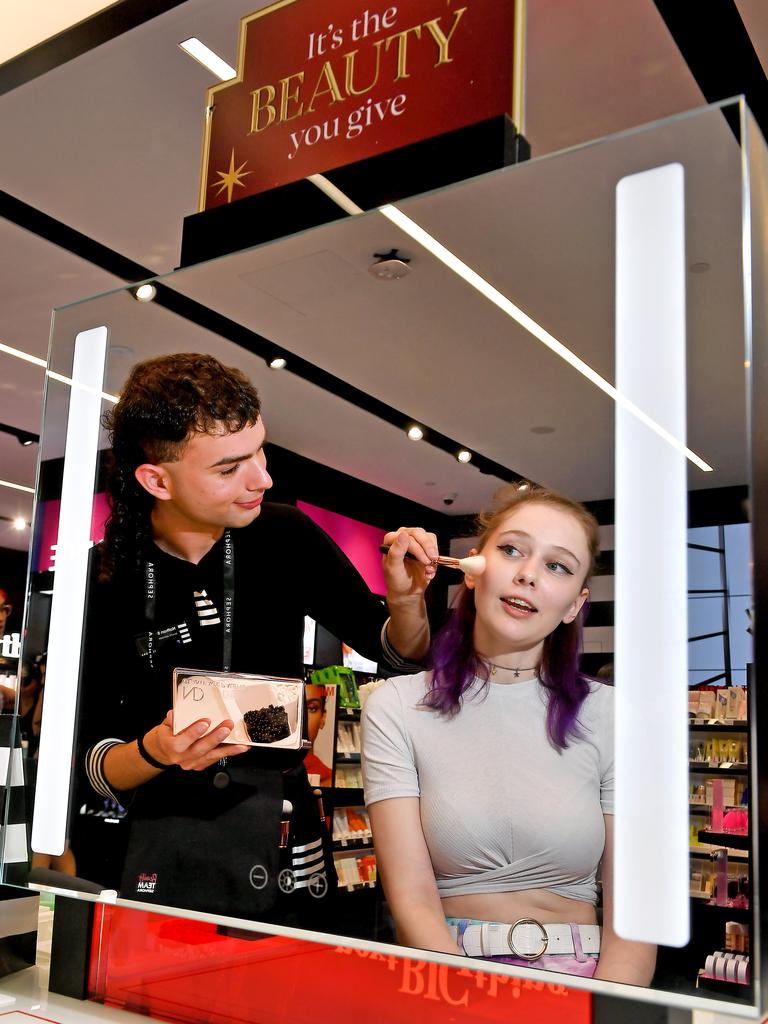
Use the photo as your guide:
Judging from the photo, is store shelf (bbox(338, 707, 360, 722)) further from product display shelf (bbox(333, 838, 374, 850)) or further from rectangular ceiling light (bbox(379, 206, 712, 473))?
rectangular ceiling light (bbox(379, 206, 712, 473))

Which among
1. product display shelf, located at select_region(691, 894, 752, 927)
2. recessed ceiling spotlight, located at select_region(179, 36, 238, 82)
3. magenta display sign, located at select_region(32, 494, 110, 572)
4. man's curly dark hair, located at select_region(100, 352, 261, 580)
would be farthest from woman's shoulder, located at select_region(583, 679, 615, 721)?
recessed ceiling spotlight, located at select_region(179, 36, 238, 82)

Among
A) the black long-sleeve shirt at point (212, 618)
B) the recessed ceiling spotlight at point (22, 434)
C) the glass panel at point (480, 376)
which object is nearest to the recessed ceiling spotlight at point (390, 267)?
the glass panel at point (480, 376)

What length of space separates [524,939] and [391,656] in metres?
0.45

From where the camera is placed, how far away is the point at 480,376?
1.44 metres

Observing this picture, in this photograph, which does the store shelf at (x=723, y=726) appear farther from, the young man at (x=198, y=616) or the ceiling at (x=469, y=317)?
the young man at (x=198, y=616)

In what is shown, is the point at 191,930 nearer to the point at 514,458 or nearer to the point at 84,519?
the point at 84,519

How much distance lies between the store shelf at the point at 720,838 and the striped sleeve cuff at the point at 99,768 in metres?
1.09

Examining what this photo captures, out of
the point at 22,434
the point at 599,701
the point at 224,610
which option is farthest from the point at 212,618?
the point at 22,434

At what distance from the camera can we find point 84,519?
191 centimetres

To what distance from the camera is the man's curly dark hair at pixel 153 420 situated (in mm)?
1760

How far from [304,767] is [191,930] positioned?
0.66m

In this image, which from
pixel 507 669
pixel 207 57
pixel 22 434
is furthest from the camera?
pixel 22 434

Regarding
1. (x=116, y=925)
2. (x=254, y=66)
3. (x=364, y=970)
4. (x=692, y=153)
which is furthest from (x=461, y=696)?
(x=254, y=66)

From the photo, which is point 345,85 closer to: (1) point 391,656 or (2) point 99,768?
(1) point 391,656
